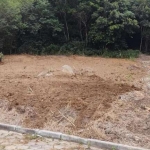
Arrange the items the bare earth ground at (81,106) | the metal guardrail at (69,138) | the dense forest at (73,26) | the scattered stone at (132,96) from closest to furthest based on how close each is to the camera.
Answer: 1. the metal guardrail at (69,138)
2. the bare earth ground at (81,106)
3. the scattered stone at (132,96)
4. the dense forest at (73,26)

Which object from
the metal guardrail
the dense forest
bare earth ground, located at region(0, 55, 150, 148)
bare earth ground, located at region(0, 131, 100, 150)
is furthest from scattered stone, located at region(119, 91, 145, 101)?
the dense forest

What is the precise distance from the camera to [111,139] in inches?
162

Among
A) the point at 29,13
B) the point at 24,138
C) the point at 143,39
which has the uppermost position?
the point at 29,13

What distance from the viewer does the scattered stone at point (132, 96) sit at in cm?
540

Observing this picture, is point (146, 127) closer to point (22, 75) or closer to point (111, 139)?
point (111, 139)

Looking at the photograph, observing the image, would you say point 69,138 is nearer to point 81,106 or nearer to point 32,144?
point 32,144

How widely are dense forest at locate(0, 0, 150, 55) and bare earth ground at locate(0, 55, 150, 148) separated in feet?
18.3

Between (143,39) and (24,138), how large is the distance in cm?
1025

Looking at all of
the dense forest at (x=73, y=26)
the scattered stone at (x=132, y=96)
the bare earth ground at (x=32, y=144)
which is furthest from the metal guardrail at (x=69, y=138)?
the dense forest at (x=73, y=26)

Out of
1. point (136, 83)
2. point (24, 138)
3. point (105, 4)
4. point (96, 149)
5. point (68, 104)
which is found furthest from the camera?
point (105, 4)

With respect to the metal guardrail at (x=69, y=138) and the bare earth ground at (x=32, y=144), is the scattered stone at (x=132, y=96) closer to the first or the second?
the metal guardrail at (x=69, y=138)

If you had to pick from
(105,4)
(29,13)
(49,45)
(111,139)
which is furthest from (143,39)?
(111,139)

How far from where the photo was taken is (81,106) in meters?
5.04

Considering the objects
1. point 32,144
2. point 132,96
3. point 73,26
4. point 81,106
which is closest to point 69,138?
point 32,144
